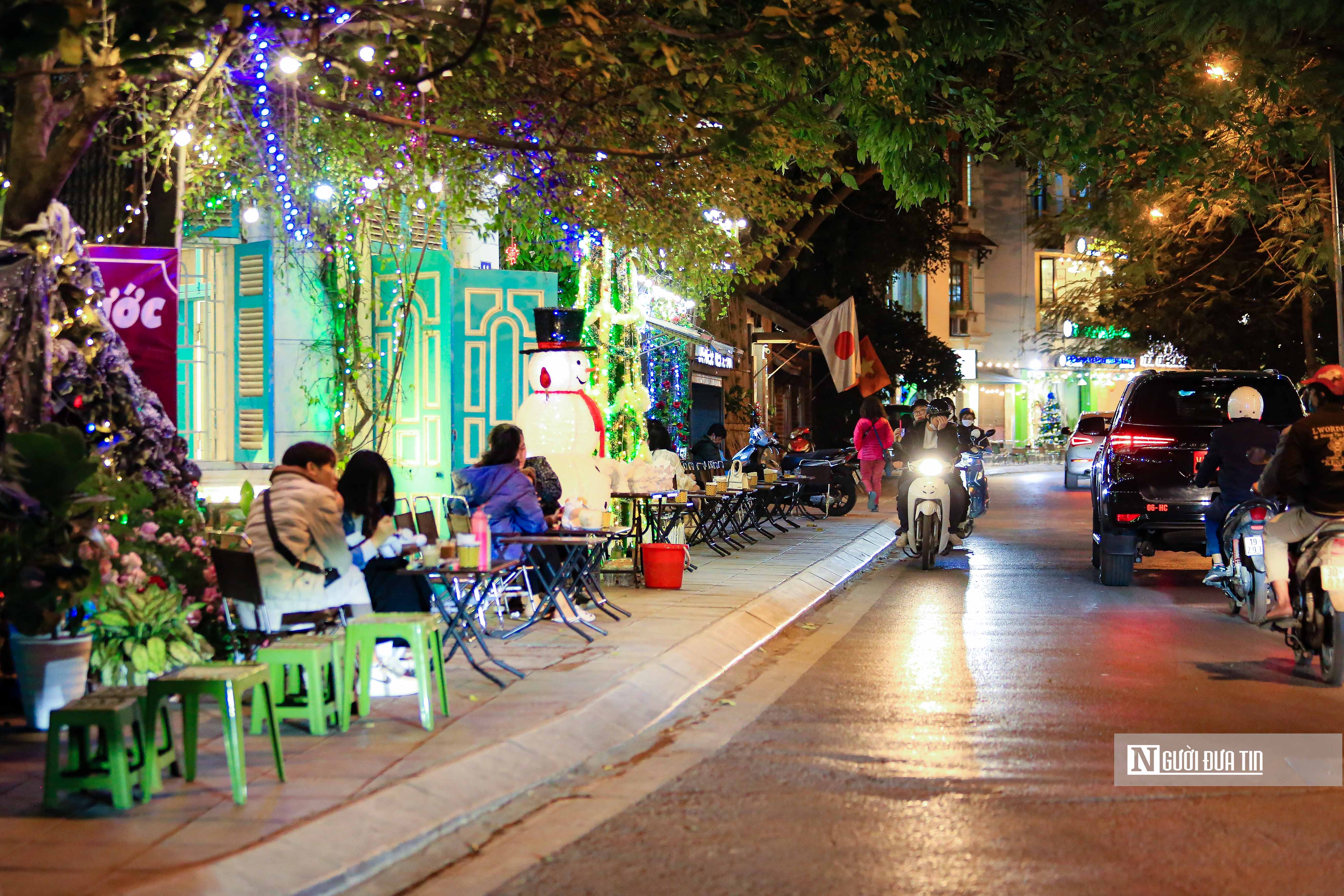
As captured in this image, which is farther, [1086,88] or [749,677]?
[1086,88]

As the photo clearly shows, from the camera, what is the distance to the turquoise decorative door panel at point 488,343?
591 inches

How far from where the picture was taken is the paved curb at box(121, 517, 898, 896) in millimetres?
4727

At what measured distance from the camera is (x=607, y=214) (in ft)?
39.7

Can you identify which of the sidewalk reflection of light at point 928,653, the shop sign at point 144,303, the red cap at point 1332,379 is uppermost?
the shop sign at point 144,303

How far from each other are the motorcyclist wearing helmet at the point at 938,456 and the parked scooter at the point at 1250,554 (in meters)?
5.23

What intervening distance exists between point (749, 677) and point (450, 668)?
1963 millimetres

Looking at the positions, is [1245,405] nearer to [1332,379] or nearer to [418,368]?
[1332,379]

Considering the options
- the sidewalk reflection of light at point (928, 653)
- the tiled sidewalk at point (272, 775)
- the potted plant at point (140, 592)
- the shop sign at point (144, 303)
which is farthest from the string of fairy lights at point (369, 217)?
the sidewalk reflection of light at point (928, 653)

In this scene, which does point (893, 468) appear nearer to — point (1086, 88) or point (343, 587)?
point (1086, 88)

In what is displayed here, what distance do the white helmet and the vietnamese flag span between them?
60.6 ft

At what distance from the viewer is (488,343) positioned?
15047mm

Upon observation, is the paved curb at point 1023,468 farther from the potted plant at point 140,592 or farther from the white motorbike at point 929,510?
the potted plant at point 140,592

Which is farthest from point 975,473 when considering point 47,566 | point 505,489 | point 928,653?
point 47,566

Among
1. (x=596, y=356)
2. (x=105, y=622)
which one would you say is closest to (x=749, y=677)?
(x=105, y=622)
